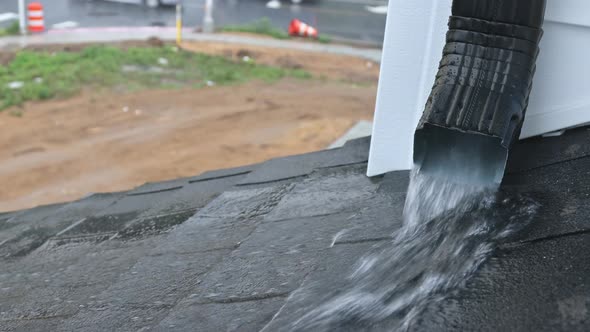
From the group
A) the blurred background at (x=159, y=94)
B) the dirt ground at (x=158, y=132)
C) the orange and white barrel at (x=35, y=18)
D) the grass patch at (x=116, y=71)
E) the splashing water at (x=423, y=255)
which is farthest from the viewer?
the orange and white barrel at (x=35, y=18)

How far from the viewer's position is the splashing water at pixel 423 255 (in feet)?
6.59

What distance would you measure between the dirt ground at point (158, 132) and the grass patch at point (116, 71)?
0.52 meters

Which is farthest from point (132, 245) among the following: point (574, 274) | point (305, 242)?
point (574, 274)

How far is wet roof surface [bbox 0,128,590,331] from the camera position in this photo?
1.90 m

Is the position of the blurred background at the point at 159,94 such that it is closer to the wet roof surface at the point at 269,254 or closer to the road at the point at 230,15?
the road at the point at 230,15

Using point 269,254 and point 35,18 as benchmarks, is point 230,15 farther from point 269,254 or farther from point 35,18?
point 269,254

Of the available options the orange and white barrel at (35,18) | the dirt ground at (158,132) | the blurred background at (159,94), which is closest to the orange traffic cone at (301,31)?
the blurred background at (159,94)

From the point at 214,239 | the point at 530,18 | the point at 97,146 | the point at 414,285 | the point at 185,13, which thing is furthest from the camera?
the point at 185,13

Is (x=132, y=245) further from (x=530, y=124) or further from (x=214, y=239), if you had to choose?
(x=530, y=124)

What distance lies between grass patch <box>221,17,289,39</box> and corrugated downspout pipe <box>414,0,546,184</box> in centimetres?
1824

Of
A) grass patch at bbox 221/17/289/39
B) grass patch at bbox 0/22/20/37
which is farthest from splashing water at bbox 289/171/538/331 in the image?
grass patch at bbox 221/17/289/39

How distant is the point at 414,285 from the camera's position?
2117 mm

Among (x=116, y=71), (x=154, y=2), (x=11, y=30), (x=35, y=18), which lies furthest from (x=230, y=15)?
(x=116, y=71)

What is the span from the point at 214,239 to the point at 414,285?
113cm
